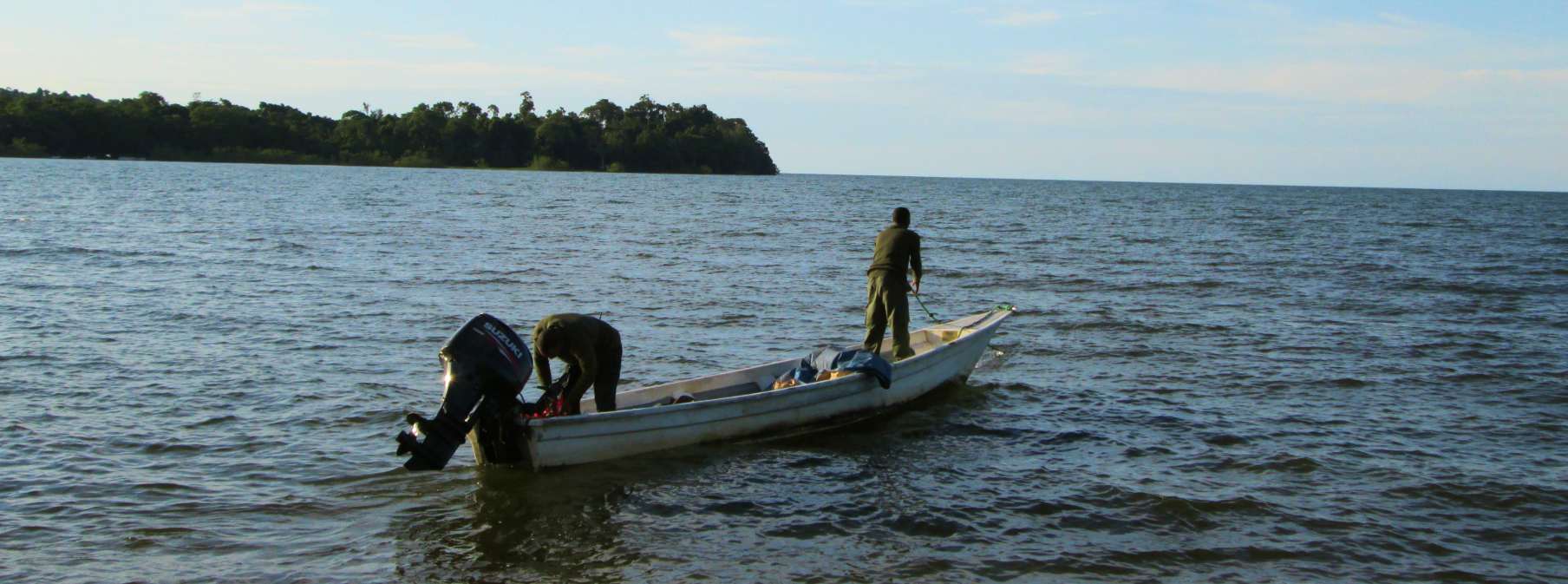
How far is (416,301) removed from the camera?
19625 millimetres

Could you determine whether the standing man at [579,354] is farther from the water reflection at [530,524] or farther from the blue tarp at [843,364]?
the blue tarp at [843,364]

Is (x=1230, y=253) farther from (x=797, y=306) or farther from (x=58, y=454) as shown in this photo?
(x=58, y=454)

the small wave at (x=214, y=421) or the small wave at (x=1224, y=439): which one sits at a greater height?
the small wave at (x=1224, y=439)

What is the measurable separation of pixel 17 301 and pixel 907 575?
53.0 ft

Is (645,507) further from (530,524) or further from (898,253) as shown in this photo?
(898,253)

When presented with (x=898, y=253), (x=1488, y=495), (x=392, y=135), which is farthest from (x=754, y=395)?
(x=392, y=135)

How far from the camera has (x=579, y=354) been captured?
31.7 feet

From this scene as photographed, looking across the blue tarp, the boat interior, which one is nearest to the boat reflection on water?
the blue tarp

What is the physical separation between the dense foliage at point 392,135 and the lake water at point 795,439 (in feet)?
353

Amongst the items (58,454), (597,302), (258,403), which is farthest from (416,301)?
(58,454)

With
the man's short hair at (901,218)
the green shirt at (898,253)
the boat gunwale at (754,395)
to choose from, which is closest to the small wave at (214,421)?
the boat gunwale at (754,395)

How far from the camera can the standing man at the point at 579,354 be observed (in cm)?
957

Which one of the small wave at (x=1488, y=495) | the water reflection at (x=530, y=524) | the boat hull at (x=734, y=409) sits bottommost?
the water reflection at (x=530, y=524)

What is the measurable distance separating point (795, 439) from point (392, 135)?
480 ft
